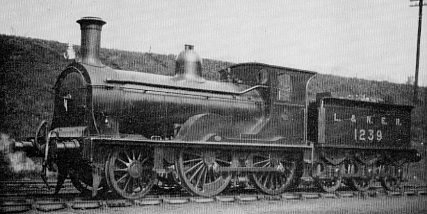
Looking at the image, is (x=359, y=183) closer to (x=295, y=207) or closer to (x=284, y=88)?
(x=284, y=88)

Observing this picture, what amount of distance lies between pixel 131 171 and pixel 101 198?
825mm

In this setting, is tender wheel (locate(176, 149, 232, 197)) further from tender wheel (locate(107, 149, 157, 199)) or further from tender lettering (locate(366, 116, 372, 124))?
tender lettering (locate(366, 116, 372, 124))

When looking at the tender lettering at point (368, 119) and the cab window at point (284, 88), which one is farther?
the tender lettering at point (368, 119)

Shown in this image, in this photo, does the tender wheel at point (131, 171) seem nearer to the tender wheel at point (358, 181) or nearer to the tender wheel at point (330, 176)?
the tender wheel at point (330, 176)

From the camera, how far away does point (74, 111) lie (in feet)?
31.3

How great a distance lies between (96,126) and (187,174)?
2271 mm

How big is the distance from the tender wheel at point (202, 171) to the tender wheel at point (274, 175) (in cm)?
92

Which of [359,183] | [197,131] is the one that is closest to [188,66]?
[197,131]

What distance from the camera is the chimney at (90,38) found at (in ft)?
31.8

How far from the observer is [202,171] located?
33.1ft

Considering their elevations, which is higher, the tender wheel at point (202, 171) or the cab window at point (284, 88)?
the cab window at point (284, 88)

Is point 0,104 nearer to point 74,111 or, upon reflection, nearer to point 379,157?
point 74,111

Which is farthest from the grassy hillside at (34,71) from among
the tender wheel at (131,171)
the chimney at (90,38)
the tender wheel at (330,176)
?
the tender wheel at (131,171)

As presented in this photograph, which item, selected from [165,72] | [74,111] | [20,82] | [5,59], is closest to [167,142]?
[74,111]
